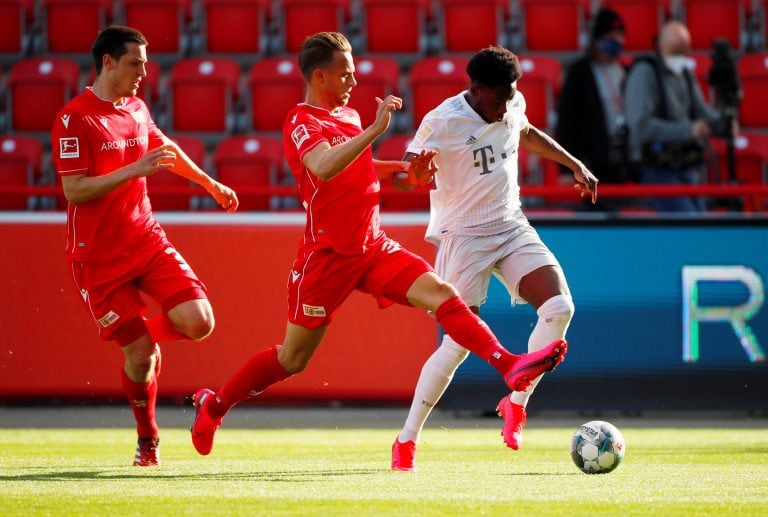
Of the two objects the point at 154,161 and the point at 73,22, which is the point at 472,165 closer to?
the point at 154,161

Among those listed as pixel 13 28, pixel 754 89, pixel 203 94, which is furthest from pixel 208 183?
pixel 13 28

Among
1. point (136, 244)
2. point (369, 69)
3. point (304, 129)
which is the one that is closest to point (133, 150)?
point (136, 244)

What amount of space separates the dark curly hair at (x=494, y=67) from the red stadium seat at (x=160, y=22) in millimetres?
8457

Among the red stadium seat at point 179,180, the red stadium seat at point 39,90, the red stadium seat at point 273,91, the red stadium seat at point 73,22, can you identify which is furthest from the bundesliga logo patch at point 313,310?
the red stadium seat at point 73,22

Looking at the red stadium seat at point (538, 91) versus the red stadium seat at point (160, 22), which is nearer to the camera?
the red stadium seat at point (538, 91)

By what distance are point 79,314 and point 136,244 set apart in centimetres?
408

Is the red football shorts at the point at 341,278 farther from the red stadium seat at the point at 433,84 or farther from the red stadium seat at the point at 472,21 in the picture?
the red stadium seat at the point at 472,21

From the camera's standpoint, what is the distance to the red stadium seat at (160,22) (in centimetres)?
1505

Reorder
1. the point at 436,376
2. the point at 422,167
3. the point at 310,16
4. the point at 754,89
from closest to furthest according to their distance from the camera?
the point at 422,167 < the point at 436,376 < the point at 754,89 < the point at 310,16

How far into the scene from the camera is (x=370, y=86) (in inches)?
533

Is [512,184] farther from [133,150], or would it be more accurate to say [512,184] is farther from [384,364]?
[384,364]

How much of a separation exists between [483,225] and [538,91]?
6.35 meters

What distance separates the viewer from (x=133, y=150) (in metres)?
7.35

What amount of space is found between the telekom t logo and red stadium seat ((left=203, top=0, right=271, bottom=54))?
6.25 meters
